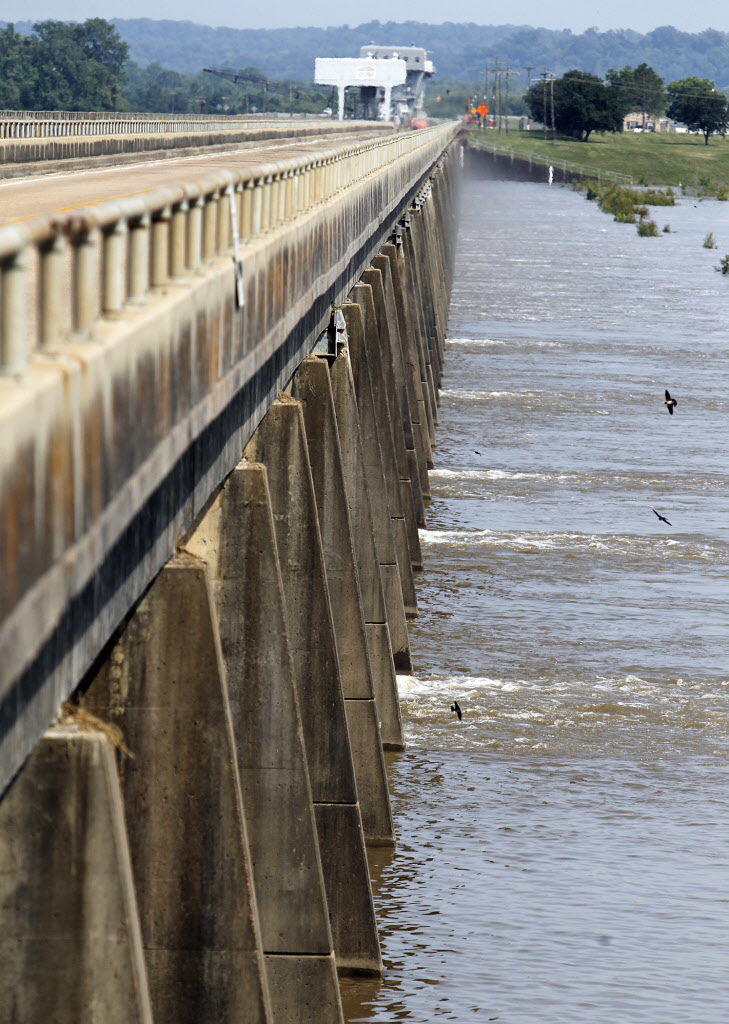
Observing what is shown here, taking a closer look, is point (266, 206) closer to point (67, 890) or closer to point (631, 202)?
point (67, 890)

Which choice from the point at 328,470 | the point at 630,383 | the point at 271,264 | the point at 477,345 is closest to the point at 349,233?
the point at 328,470

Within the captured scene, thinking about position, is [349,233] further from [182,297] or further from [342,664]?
[182,297]

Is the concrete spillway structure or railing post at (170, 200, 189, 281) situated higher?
railing post at (170, 200, 189, 281)

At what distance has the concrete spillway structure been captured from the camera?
5488mm

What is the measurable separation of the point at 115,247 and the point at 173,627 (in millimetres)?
2057

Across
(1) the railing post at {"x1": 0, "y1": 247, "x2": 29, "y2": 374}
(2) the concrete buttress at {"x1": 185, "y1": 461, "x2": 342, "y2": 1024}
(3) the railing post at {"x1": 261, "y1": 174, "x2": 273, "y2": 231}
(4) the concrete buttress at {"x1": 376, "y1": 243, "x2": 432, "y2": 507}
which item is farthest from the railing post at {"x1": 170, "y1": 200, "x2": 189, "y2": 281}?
(4) the concrete buttress at {"x1": 376, "y1": 243, "x2": 432, "y2": 507}

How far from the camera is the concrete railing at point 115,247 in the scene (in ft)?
16.4

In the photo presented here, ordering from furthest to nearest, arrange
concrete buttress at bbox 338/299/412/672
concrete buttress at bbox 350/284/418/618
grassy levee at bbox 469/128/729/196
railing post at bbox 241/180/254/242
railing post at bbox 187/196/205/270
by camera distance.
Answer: grassy levee at bbox 469/128/729/196 → concrete buttress at bbox 350/284/418/618 → concrete buttress at bbox 338/299/412/672 → railing post at bbox 241/180/254/242 → railing post at bbox 187/196/205/270

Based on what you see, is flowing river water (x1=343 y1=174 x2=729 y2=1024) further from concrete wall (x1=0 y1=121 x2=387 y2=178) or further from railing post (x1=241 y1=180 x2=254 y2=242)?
concrete wall (x1=0 y1=121 x2=387 y2=178)

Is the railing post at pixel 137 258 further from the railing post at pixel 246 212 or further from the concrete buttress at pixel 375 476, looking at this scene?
the concrete buttress at pixel 375 476

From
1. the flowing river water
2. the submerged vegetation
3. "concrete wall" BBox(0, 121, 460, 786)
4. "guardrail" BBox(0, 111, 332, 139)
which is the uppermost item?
"guardrail" BBox(0, 111, 332, 139)

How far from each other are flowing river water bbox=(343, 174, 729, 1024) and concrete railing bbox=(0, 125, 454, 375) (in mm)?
5323

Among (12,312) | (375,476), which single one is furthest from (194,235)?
(375,476)

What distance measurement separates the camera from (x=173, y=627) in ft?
26.2
